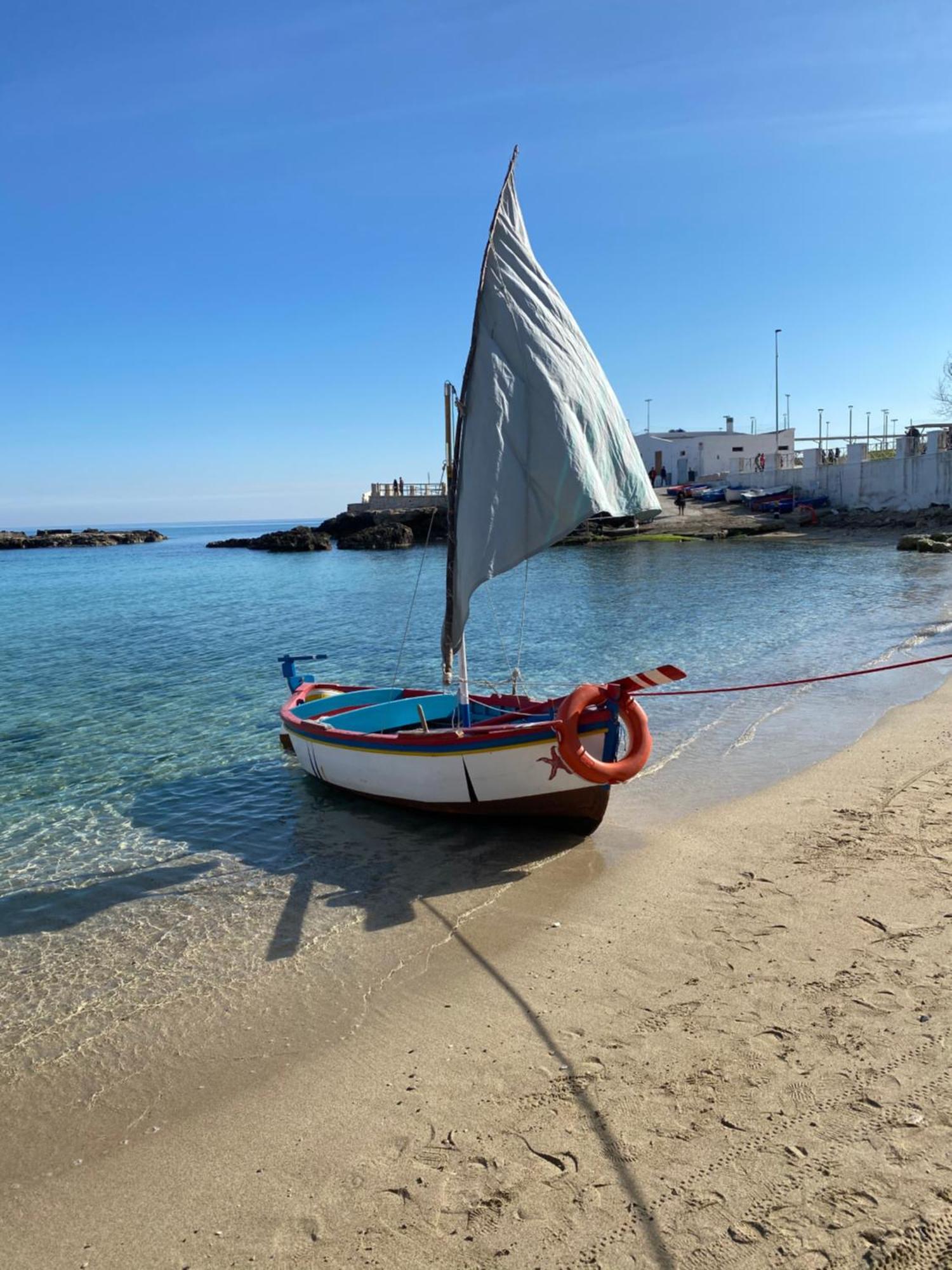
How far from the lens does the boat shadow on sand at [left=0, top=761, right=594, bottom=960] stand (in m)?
8.41

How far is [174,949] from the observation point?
25.2 ft

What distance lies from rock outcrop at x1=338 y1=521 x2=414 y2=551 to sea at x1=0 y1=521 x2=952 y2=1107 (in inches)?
1380

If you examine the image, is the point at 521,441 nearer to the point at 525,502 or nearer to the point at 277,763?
the point at 525,502

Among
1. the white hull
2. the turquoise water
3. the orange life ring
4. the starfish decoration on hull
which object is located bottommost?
the turquoise water

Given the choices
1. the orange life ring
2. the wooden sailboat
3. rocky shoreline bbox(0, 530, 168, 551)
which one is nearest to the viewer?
the orange life ring

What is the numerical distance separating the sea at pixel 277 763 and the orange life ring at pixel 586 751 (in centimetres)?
126

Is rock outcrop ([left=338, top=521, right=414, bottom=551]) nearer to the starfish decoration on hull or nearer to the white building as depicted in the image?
the white building

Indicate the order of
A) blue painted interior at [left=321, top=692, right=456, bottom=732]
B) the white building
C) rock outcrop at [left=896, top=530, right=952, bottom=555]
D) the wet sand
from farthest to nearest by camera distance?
the white building < rock outcrop at [left=896, top=530, right=952, bottom=555] < blue painted interior at [left=321, top=692, right=456, bottom=732] < the wet sand

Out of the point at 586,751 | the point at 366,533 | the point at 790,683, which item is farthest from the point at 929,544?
the point at 366,533

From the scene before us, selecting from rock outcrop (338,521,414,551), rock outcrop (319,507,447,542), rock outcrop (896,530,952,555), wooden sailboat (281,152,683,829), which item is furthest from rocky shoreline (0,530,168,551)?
wooden sailboat (281,152,683,829)

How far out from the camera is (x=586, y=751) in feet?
28.3

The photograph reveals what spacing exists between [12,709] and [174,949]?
12806 mm

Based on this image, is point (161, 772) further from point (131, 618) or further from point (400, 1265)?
point (131, 618)

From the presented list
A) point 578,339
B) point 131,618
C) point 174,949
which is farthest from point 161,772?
point 131,618
